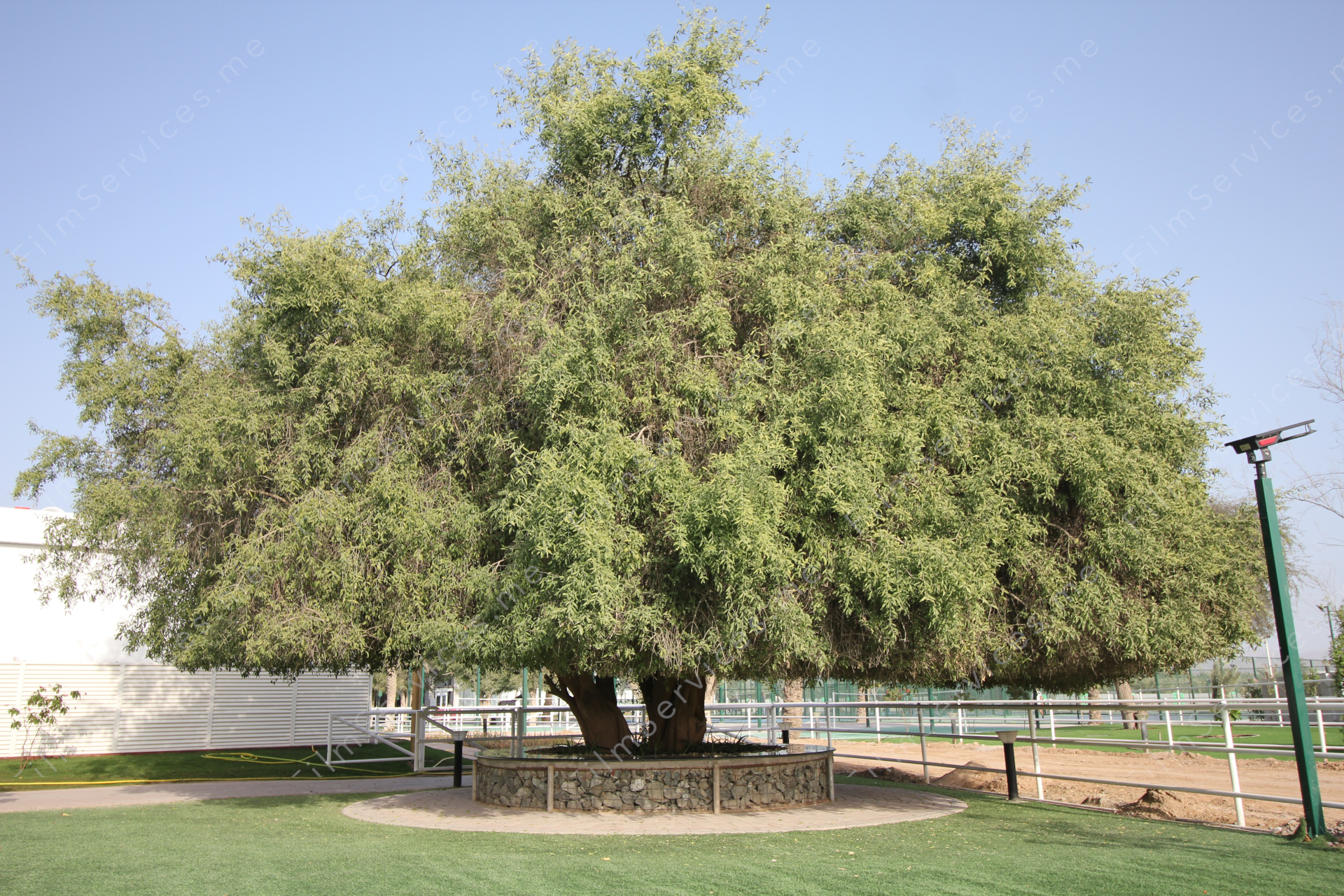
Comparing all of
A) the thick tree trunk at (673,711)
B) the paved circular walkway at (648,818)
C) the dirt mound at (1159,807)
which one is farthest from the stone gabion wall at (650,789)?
the dirt mound at (1159,807)

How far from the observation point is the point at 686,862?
8.55 m

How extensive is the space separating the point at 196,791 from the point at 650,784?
912cm

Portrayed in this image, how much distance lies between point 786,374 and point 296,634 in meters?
7.33

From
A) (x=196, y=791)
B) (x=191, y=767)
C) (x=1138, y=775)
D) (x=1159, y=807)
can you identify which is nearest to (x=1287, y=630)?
(x=1159, y=807)

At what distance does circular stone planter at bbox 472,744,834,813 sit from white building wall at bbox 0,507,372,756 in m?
11.4

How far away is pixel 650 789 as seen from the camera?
39.4ft

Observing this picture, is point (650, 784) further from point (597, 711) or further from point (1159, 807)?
point (1159, 807)

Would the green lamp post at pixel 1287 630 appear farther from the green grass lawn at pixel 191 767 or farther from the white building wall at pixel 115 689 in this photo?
the white building wall at pixel 115 689

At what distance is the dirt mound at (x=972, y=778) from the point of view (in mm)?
16344

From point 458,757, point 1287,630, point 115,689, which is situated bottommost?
point 458,757

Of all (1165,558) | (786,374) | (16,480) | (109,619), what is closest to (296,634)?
(16,480)

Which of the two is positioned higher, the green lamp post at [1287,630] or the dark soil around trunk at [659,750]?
the green lamp post at [1287,630]

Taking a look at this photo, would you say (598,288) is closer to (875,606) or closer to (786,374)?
(786,374)

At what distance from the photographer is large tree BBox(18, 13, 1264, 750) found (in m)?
10.8
